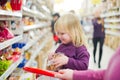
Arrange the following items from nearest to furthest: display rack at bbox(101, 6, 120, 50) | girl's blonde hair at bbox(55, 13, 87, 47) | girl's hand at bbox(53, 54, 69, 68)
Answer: girl's hand at bbox(53, 54, 69, 68) < girl's blonde hair at bbox(55, 13, 87, 47) < display rack at bbox(101, 6, 120, 50)

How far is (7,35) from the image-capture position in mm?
2805

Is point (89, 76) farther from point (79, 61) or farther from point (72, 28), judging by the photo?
A: point (72, 28)

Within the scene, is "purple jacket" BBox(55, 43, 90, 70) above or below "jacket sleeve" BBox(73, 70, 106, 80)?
below

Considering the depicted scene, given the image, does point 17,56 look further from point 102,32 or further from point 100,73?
point 102,32

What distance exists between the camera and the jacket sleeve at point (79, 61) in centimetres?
211

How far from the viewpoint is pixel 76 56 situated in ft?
7.37

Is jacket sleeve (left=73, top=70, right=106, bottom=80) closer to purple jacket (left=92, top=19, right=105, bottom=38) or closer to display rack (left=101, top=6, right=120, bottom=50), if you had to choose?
purple jacket (left=92, top=19, right=105, bottom=38)

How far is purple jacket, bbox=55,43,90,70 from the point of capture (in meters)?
2.13

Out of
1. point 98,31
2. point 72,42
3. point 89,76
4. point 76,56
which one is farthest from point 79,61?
point 98,31

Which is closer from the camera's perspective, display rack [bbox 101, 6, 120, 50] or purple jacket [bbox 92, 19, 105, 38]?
purple jacket [bbox 92, 19, 105, 38]

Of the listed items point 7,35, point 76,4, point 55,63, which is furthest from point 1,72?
point 76,4

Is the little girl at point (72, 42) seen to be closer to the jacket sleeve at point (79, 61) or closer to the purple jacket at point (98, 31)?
the jacket sleeve at point (79, 61)

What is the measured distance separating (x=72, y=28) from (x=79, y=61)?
0.29m

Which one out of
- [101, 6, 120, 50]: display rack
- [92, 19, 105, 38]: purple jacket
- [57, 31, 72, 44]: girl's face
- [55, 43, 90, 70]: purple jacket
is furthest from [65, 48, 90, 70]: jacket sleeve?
[101, 6, 120, 50]: display rack
